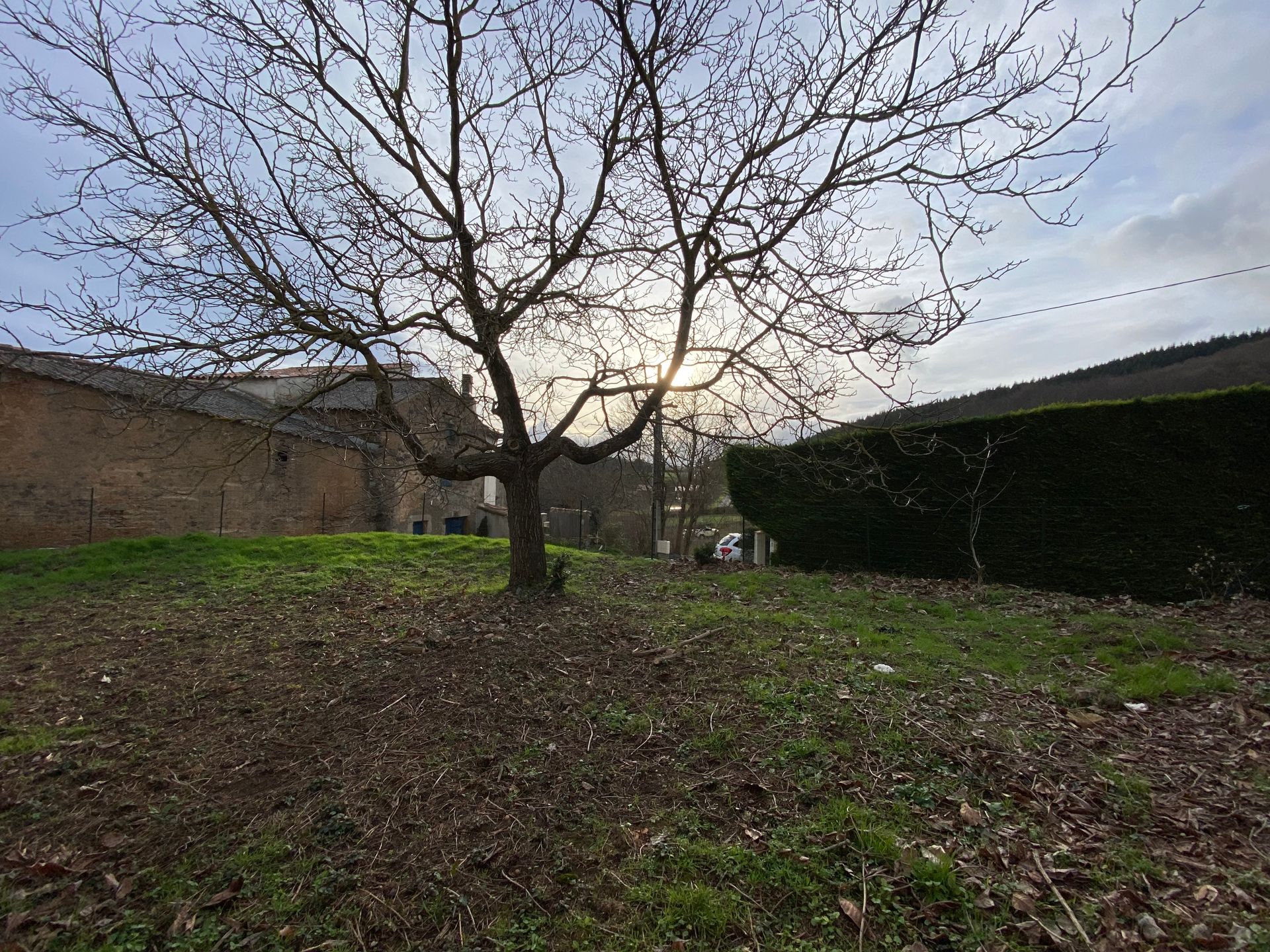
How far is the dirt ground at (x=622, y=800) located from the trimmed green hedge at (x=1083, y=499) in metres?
2.45

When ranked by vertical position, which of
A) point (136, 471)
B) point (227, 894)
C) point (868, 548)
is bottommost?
point (227, 894)

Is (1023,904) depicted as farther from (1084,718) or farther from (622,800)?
(1084,718)

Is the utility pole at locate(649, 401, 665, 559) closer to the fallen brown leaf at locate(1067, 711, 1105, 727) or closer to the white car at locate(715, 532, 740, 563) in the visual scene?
the white car at locate(715, 532, 740, 563)

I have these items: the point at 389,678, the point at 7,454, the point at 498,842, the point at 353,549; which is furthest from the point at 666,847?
the point at 7,454

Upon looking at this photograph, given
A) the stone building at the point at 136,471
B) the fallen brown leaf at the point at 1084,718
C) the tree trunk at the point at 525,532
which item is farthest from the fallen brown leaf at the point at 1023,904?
the stone building at the point at 136,471

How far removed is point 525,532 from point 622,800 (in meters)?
3.82

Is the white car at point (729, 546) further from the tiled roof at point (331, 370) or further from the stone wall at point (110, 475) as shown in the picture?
the tiled roof at point (331, 370)

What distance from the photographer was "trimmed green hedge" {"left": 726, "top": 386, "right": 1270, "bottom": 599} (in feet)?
24.4

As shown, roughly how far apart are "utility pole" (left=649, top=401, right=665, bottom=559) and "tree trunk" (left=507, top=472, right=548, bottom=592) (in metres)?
1.27

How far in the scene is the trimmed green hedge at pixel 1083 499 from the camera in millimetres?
7426

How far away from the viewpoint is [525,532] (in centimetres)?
628

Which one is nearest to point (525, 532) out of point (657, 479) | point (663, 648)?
point (663, 648)

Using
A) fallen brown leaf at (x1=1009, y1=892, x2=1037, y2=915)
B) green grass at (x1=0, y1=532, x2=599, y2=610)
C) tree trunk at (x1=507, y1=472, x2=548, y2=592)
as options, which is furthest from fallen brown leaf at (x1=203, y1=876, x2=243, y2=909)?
green grass at (x1=0, y1=532, x2=599, y2=610)

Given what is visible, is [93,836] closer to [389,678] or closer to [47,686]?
[389,678]
